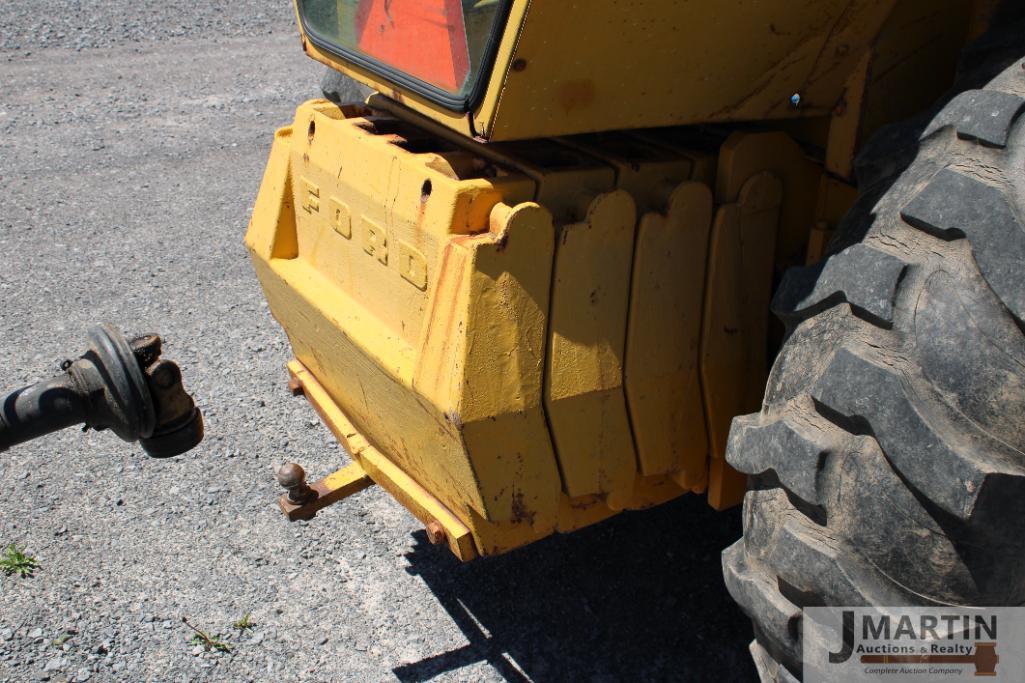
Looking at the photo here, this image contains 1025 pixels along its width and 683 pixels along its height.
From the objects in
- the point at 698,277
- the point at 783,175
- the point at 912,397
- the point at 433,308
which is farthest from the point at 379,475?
the point at 912,397

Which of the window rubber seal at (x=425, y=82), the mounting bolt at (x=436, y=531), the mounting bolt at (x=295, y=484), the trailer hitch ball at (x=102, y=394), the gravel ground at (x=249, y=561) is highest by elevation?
the window rubber seal at (x=425, y=82)

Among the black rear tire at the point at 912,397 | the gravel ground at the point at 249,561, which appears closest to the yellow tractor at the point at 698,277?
the black rear tire at the point at 912,397

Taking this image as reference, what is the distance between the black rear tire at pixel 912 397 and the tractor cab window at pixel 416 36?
0.69 m

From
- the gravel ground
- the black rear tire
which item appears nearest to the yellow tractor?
the black rear tire

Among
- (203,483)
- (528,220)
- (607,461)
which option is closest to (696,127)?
(528,220)

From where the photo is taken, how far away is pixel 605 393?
6.06ft

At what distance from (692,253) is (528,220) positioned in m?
0.38

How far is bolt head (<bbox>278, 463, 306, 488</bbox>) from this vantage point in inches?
86.9

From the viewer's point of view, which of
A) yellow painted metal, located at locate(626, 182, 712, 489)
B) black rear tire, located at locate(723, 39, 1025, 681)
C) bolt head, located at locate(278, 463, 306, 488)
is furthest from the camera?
bolt head, located at locate(278, 463, 306, 488)

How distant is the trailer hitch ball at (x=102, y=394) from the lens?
5.66 ft

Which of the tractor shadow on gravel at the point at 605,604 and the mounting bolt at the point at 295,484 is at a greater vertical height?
the mounting bolt at the point at 295,484

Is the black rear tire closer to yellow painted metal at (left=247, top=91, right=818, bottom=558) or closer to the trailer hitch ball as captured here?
yellow painted metal at (left=247, top=91, right=818, bottom=558)

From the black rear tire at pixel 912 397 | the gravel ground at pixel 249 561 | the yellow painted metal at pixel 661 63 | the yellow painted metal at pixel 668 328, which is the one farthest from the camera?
the gravel ground at pixel 249 561

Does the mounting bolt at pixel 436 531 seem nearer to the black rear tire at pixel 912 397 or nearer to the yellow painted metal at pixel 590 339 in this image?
the yellow painted metal at pixel 590 339
